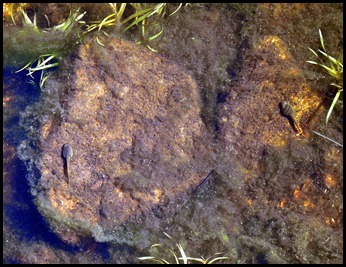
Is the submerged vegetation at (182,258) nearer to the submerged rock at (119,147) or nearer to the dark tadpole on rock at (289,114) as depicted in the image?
the submerged rock at (119,147)

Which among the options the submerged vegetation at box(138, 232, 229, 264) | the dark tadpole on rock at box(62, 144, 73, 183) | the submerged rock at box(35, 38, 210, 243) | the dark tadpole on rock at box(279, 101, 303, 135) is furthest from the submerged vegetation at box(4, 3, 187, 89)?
the submerged vegetation at box(138, 232, 229, 264)

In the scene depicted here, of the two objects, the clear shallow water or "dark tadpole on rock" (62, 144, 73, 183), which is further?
"dark tadpole on rock" (62, 144, 73, 183)

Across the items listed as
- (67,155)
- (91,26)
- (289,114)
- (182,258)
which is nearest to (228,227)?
(182,258)

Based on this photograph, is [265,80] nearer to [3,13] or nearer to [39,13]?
[39,13]

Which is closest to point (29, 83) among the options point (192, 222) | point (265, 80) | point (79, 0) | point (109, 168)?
point (79, 0)

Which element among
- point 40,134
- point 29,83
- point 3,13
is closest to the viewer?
point 40,134

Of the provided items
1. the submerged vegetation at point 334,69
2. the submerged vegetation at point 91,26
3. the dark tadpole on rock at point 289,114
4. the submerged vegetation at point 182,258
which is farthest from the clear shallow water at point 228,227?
the submerged vegetation at point 334,69

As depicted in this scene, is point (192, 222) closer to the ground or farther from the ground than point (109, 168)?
closer to the ground

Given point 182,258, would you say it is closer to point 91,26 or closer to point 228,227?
point 228,227

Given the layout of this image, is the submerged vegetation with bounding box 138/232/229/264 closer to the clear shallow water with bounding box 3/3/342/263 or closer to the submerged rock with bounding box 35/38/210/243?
the clear shallow water with bounding box 3/3/342/263
